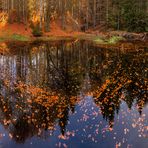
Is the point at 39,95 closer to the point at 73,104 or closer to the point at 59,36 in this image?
the point at 73,104

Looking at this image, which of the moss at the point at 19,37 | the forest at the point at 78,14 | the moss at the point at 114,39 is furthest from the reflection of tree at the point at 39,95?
the forest at the point at 78,14

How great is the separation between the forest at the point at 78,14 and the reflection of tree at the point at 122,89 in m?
33.3

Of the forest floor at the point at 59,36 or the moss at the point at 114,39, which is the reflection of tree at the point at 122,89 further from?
the forest floor at the point at 59,36

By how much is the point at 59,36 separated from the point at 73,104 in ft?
152

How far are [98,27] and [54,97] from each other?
5748 cm

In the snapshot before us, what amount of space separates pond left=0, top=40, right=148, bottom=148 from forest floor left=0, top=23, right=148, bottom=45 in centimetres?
2333

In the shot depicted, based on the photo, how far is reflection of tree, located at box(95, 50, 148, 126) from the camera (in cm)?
1904

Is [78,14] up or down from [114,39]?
up

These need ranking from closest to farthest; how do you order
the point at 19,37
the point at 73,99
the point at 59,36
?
the point at 73,99
the point at 19,37
the point at 59,36

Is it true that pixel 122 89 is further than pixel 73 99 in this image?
Yes

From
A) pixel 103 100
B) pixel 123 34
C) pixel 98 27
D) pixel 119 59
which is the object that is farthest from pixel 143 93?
pixel 98 27

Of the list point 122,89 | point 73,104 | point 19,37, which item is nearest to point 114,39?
point 19,37

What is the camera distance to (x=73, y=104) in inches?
761

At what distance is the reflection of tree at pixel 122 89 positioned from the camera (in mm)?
19041
